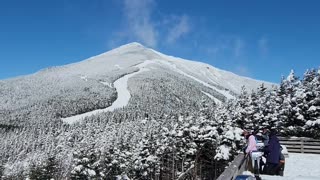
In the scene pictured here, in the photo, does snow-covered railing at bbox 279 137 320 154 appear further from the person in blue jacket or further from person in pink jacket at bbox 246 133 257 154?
the person in blue jacket

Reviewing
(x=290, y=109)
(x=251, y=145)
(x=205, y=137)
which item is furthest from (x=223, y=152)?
(x=290, y=109)

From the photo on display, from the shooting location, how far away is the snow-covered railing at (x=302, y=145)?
22.6m

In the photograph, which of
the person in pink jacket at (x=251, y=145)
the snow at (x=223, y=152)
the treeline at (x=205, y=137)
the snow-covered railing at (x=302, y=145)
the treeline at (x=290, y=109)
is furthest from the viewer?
the treeline at (x=290, y=109)

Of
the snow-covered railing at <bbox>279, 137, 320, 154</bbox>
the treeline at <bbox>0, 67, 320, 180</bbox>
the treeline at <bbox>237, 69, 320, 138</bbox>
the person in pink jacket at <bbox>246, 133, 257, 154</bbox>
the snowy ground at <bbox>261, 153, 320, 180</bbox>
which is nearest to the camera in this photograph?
the person in pink jacket at <bbox>246, 133, 257, 154</bbox>

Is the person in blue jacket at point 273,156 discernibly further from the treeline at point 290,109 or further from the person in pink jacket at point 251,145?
the treeline at point 290,109

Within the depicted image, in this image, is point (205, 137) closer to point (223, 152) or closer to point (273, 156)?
point (223, 152)

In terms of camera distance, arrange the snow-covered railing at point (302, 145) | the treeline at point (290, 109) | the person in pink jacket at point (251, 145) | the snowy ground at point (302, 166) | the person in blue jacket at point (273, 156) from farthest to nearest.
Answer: the treeline at point (290, 109), the snow-covered railing at point (302, 145), the snowy ground at point (302, 166), the person in pink jacket at point (251, 145), the person in blue jacket at point (273, 156)

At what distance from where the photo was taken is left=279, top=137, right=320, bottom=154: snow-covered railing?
22641mm

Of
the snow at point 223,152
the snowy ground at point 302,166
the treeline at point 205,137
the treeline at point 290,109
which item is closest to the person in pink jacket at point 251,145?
the snowy ground at point 302,166

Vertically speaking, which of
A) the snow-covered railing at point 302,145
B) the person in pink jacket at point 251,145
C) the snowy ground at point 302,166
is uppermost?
the snow-covered railing at point 302,145

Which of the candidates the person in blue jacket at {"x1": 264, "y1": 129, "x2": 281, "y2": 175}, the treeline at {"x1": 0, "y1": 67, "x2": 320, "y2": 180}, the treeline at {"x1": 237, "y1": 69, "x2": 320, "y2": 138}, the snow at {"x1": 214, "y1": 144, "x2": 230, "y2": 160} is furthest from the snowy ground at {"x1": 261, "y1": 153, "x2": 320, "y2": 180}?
the treeline at {"x1": 237, "y1": 69, "x2": 320, "y2": 138}

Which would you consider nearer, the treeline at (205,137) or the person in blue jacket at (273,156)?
the person in blue jacket at (273,156)

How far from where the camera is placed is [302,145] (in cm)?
2280

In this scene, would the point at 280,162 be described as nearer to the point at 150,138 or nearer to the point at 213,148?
the point at 213,148
